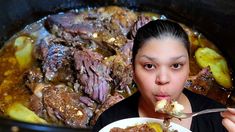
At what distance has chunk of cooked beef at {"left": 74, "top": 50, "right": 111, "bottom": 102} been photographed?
2113mm

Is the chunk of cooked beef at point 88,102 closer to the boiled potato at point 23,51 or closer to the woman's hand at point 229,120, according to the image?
the boiled potato at point 23,51

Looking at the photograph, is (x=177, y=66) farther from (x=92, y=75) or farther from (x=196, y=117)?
(x=92, y=75)

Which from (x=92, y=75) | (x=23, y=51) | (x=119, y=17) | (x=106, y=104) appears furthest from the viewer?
(x=119, y=17)

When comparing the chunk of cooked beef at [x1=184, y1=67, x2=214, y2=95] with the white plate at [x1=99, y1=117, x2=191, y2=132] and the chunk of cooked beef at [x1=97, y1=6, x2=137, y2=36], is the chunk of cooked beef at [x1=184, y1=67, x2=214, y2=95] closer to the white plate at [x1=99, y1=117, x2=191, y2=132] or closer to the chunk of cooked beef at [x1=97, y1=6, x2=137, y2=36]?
the chunk of cooked beef at [x1=97, y1=6, x2=137, y2=36]

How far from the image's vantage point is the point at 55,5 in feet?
8.89

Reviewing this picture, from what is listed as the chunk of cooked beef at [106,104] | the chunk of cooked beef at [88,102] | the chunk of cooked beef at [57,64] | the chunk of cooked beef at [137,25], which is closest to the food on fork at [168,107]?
the chunk of cooked beef at [106,104]

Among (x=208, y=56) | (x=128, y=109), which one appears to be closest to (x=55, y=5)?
(x=208, y=56)

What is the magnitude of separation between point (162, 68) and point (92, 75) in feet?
3.55

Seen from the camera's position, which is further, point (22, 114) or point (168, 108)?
point (22, 114)

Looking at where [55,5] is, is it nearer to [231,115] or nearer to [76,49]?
[76,49]

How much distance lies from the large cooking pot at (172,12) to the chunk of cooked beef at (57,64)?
0.37 metres

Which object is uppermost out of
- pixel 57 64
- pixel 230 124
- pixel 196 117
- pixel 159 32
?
pixel 159 32

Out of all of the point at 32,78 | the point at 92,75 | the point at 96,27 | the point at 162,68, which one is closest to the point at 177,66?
the point at 162,68

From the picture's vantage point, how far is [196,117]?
121 centimetres
